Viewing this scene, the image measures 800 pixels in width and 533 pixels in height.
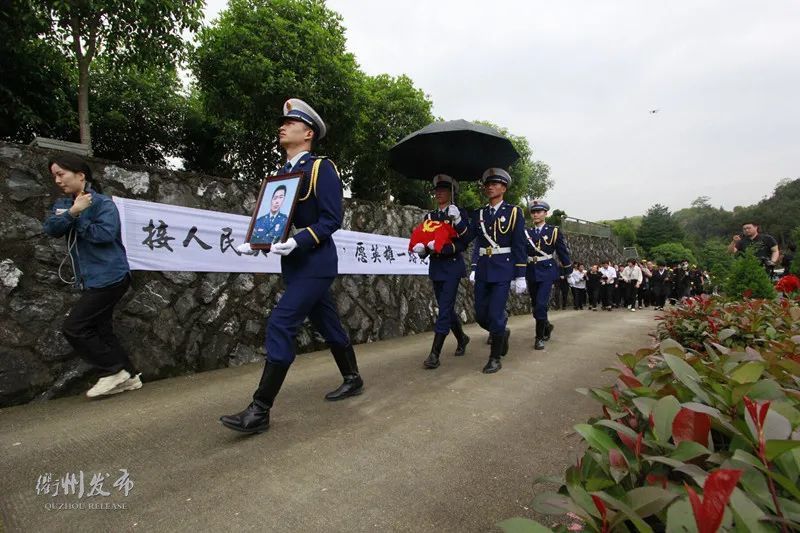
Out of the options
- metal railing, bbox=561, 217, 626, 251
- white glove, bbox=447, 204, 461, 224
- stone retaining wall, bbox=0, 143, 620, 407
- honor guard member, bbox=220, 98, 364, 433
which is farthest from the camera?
metal railing, bbox=561, 217, 626, 251

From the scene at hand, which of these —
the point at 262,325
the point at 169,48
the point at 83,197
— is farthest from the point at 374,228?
the point at 169,48

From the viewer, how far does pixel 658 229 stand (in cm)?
5203

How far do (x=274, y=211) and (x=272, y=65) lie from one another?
6784mm

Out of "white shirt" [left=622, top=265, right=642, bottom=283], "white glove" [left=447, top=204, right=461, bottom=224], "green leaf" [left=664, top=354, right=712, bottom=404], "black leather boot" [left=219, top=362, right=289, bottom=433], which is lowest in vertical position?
"black leather boot" [left=219, top=362, right=289, bottom=433]

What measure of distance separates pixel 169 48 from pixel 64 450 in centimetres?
662

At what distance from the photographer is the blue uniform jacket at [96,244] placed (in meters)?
3.11

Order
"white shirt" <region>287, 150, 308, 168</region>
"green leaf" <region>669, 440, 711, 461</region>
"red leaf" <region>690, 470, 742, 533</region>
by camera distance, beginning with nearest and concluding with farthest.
A: "red leaf" <region>690, 470, 742, 533</region> < "green leaf" <region>669, 440, 711, 461</region> < "white shirt" <region>287, 150, 308, 168</region>

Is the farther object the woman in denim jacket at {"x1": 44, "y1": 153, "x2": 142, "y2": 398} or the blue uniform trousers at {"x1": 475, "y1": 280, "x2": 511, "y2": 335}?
the blue uniform trousers at {"x1": 475, "y1": 280, "x2": 511, "y2": 335}

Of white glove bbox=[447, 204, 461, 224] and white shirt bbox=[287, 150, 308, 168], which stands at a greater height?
white shirt bbox=[287, 150, 308, 168]

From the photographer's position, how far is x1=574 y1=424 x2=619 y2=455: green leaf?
3.45 ft

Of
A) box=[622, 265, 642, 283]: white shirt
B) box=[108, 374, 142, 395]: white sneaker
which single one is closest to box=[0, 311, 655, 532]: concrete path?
box=[108, 374, 142, 395]: white sneaker

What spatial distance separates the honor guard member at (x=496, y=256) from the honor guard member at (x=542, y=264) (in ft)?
3.63

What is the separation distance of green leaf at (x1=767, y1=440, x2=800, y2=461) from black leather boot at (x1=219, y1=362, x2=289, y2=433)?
2.15 metres

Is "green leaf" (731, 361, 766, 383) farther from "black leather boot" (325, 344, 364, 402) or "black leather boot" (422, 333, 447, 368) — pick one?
"black leather boot" (422, 333, 447, 368)
